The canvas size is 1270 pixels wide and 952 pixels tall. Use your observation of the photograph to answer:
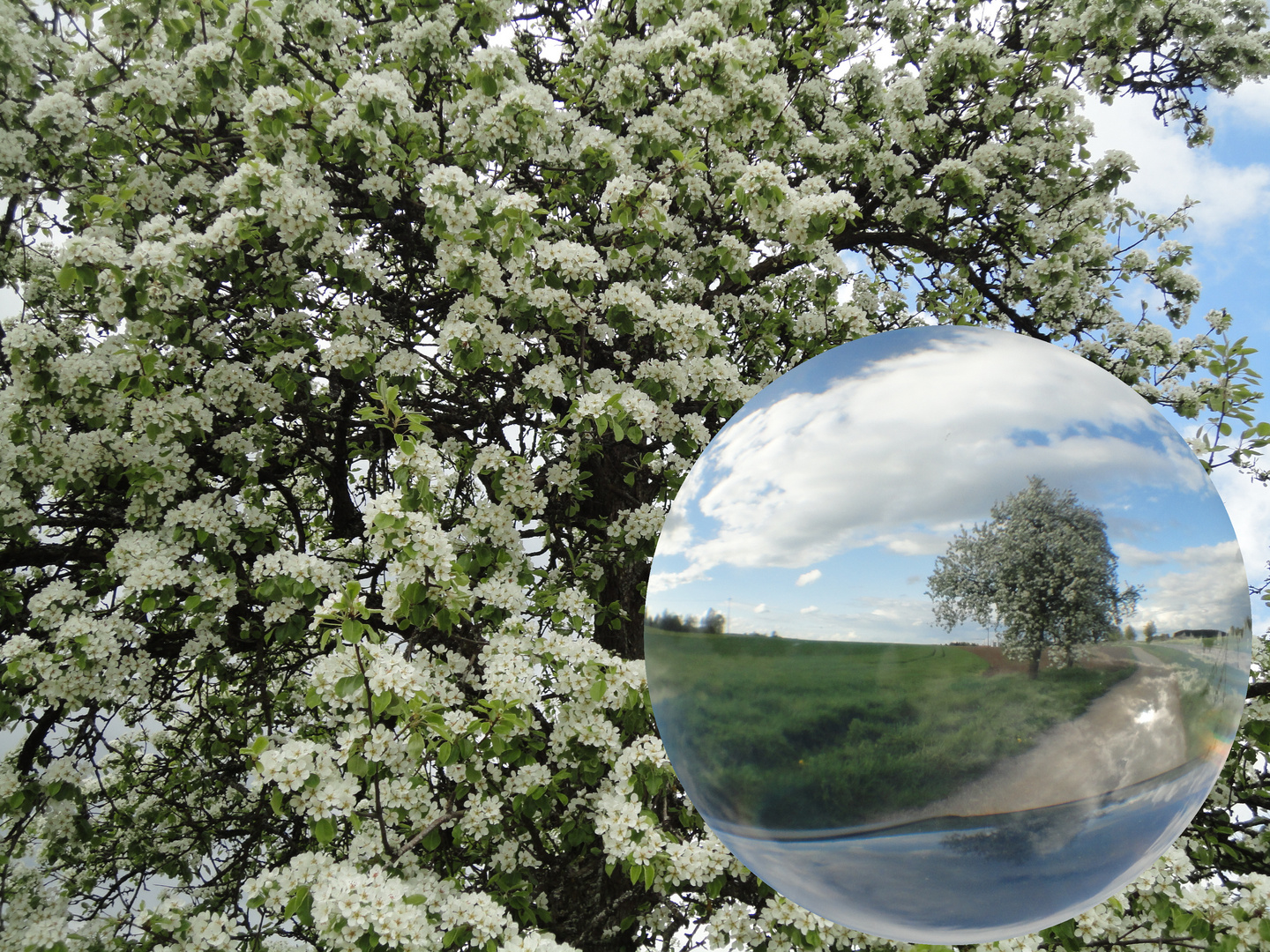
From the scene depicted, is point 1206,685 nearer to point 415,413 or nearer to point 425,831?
point 425,831

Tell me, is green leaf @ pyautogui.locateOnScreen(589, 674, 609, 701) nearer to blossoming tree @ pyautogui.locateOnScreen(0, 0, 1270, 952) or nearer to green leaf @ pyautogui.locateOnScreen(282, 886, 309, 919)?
blossoming tree @ pyautogui.locateOnScreen(0, 0, 1270, 952)

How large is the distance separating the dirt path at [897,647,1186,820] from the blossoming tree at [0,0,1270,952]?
6.07 feet

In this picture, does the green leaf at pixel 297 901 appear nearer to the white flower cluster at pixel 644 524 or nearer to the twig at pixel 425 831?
the twig at pixel 425 831

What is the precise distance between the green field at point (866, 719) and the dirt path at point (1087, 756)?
1.4 inches

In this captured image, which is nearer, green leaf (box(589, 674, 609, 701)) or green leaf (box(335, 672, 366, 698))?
green leaf (box(335, 672, 366, 698))

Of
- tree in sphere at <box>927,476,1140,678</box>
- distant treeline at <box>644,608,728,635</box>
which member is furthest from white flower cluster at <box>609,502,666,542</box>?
tree in sphere at <box>927,476,1140,678</box>

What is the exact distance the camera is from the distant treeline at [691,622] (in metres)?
2.19

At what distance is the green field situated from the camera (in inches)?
72.4

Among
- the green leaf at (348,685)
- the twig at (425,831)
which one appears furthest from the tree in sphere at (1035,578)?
the twig at (425,831)

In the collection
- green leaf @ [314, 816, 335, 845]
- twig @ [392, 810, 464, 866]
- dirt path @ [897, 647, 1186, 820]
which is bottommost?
twig @ [392, 810, 464, 866]

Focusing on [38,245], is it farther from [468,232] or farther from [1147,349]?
[1147,349]

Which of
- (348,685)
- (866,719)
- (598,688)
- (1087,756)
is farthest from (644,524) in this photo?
(1087,756)

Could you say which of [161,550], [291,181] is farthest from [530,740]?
[291,181]

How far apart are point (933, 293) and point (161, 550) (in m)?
7.26
